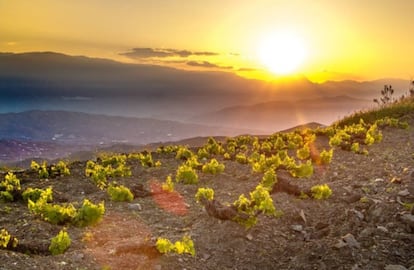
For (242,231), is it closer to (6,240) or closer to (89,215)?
(89,215)

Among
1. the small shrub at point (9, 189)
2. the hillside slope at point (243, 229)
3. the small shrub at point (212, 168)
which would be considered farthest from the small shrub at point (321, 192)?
the small shrub at point (9, 189)

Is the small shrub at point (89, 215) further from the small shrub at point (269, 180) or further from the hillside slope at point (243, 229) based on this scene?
the small shrub at point (269, 180)

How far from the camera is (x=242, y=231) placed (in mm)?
8844

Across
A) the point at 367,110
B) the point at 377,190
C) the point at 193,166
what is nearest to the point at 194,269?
the point at 377,190

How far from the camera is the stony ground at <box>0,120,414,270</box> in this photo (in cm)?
739

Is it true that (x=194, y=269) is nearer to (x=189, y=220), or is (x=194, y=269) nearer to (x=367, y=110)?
(x=189, y=220)

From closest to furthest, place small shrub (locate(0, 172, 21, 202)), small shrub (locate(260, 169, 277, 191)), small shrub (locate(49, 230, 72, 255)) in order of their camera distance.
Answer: small shrub (locate(49, 230, 72, 255)) < small shrub (locate(0, 172, 21, 202)) < small shrub (locate(260, 169, 277, 191))

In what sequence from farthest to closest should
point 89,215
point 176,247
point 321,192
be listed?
point 321,192
point 89,215
point 176,247

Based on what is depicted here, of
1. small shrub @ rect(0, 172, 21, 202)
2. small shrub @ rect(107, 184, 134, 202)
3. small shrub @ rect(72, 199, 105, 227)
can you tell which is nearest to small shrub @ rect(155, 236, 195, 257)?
small shrub @ rect(72, 199, 105, 227)

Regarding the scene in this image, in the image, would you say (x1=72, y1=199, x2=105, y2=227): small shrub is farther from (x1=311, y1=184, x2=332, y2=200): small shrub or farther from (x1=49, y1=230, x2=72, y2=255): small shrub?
(x1=311, y1=184, x2=332, y2=200): small shrub

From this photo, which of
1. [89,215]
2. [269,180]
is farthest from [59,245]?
[269,180]

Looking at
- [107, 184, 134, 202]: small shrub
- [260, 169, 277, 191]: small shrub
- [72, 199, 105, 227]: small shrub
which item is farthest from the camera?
[260, 169, 277, 191]: small shrub

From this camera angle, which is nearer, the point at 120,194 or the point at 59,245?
the point at 59,245

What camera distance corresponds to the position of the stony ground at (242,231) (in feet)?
24.3
